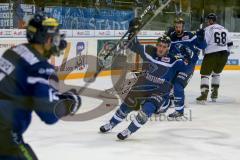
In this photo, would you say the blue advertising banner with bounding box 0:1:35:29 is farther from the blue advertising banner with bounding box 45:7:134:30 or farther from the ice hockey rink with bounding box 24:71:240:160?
the ice hockey rink with bounding box 24:71:240:160

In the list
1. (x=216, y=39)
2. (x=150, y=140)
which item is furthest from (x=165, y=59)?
(x=216, y=39)

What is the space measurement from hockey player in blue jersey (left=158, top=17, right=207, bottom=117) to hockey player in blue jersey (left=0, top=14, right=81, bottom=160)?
4.05m

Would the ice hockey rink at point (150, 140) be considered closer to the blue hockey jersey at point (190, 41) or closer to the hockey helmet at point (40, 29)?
the blue hockey jersey at point (190, 41)

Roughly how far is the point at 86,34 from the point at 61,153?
6.00 m

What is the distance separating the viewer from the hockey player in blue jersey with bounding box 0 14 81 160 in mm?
2691

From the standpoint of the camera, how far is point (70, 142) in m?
5.46

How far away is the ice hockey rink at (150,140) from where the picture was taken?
5000mm

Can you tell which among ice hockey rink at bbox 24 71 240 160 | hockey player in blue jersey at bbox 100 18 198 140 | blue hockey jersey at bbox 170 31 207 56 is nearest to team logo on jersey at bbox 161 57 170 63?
hockey player in blue jersey at bbox 100 18 198 140

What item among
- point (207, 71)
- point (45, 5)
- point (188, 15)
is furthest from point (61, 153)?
point (188, 15)

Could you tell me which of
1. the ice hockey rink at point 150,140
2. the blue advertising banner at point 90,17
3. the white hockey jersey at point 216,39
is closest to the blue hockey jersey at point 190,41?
the ice hockey rink at point 150,140

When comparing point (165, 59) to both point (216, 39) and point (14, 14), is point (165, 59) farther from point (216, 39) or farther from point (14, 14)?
point (14, 14)

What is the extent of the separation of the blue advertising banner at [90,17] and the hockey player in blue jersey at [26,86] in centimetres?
795

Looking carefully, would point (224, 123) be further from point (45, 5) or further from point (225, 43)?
point (45, 5)

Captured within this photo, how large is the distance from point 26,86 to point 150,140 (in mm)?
3152
